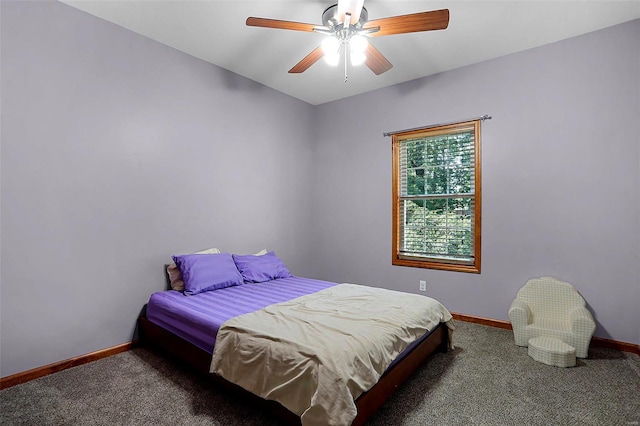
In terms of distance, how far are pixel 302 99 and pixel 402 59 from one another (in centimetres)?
170

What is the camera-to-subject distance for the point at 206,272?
300 cm

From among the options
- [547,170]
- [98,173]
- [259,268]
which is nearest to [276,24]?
[98,173]

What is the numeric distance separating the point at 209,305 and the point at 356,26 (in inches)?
94.7

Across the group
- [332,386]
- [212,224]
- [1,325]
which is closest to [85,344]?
[1,325]

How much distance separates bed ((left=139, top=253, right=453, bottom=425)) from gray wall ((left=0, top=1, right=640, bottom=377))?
611 millimetres

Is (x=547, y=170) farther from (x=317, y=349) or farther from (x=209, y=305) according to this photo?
(x=209, y=305)

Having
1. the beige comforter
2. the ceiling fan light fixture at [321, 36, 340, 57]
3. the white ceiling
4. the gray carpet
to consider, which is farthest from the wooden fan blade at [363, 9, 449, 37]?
the gray carpet

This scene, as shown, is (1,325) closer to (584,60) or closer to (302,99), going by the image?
(302,99)

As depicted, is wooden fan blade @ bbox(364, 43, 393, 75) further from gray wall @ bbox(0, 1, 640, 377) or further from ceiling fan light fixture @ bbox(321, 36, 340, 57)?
gray wall @ bbox(0, 1, 640, 377)

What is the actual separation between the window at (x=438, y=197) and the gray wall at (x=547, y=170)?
0.37 feet

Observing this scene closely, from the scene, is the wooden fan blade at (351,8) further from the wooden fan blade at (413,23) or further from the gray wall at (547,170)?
the gray wall at (547,170)

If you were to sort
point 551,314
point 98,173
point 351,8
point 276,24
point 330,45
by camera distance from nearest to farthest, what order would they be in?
point 351,8, point 276,24, point 330,45, point 98,173, point 551,314

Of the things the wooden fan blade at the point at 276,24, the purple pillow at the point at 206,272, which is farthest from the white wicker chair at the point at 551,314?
the wooden fan blade at the point at 276,24

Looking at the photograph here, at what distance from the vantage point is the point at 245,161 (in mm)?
3887
